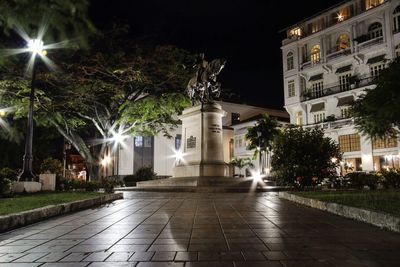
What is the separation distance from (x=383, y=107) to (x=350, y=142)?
1149 inches

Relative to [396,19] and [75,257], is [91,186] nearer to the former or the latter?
[75,257]

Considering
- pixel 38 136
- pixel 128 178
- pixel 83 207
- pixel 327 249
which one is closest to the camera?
pixel 327 249

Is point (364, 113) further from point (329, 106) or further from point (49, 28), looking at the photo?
point (329, 106)

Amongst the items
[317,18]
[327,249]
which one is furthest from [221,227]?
[317,18]

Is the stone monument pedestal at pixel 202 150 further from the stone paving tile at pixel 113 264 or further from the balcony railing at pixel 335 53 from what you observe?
the balcony railing at pixel 335 53

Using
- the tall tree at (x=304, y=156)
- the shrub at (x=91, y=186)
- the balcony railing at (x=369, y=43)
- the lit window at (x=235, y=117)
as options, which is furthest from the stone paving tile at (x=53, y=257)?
the lit window at (x=235, y=117)

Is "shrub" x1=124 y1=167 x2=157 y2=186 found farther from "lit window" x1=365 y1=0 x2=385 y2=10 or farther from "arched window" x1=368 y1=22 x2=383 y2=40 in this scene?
"lit window" x1=365 y1=0 x2=385 y2=10

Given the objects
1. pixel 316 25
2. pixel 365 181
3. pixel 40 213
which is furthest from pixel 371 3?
pixel 40 213

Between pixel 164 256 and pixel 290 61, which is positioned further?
pixel 290 61

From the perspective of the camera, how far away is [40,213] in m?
9.09

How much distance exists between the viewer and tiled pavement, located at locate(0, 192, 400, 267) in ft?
16.0

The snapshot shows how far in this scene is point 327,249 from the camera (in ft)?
18.0

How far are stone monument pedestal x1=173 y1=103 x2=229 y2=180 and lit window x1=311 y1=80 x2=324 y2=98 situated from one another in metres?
24.9

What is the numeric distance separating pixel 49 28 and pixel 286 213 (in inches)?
301
